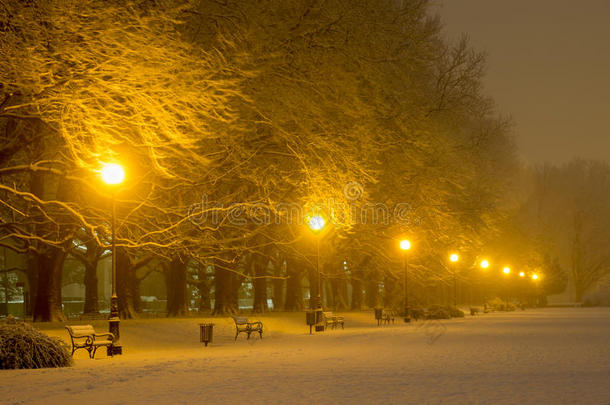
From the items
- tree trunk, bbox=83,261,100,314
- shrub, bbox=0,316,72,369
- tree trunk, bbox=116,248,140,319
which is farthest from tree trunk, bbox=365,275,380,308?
shrub, bbox=0,316,72,369

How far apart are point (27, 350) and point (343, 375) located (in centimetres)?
678

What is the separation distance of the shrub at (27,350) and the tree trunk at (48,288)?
14.5 m

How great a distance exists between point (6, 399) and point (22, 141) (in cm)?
1046

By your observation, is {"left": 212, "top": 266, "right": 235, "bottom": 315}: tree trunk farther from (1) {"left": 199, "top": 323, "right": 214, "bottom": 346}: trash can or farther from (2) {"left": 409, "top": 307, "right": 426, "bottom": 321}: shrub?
(1) {"left": 199, "top": 323, "right": 214, "bottom": 346}: trash can

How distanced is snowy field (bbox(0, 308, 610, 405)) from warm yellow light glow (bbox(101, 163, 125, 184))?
414 centimetres

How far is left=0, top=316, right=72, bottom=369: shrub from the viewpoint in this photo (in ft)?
52.2

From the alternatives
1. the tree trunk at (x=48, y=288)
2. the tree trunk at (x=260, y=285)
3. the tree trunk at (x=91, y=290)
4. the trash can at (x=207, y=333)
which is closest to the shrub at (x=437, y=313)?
the tree trunk at (x=260, y=285)

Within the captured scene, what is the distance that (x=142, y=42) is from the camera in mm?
15688

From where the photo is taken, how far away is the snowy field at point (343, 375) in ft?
36.1

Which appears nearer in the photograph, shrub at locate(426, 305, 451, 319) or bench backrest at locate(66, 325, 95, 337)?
bench backrest at locate(66, 325, 95, 337)

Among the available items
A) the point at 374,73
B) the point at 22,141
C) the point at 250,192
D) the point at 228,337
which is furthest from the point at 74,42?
the point at 228,337

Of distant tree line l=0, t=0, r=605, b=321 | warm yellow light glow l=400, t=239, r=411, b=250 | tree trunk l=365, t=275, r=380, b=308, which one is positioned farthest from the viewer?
tree trunk l=365, t=275, r=380, b=308

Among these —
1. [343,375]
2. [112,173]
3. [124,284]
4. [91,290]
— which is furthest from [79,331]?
[91,290]

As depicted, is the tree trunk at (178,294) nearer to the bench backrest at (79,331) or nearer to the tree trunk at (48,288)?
the tree trunk at (48,288)
